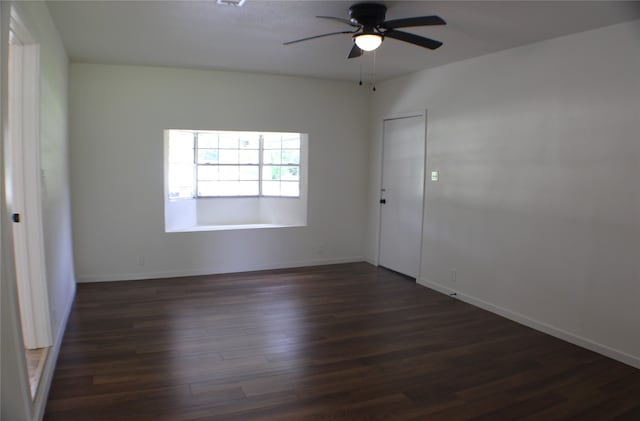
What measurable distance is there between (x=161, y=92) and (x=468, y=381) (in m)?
4.52

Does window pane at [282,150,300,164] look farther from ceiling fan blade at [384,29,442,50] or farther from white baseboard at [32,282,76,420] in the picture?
white baseboard at [32,282,76,420]

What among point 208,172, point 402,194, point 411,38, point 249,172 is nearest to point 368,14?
point 411,38

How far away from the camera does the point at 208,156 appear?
6.72 m

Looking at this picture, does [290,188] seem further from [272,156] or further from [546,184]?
[546,184]

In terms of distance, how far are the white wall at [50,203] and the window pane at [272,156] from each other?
286cm

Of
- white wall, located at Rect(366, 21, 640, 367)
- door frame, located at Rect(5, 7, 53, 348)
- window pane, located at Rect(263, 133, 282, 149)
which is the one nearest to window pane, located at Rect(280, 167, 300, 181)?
window pane, located at Rect(263, 133, 282, 149)

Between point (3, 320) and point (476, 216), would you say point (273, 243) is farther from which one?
point (3, 320)

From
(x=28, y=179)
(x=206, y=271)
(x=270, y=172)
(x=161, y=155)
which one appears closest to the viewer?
(x=28, y=179)

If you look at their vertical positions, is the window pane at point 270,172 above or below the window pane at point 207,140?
below

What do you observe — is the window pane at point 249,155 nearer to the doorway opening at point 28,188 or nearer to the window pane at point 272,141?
the window pane at point 272,141

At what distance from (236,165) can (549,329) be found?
16.0ft

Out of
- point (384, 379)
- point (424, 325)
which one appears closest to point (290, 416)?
point (384, 379)

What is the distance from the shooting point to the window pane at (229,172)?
689 cm

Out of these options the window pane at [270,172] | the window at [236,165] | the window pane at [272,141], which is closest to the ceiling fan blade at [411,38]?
the window at [236,165]
